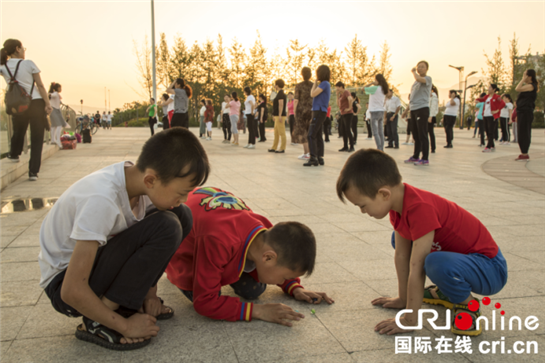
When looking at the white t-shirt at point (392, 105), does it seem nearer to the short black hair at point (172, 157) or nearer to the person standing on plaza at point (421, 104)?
the person standing on plaza at point (421, 104)

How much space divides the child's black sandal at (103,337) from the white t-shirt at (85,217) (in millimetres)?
271

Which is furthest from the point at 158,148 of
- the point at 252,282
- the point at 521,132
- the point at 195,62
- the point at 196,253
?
the point at 195,62

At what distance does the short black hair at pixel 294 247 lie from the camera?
208cm

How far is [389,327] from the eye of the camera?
6.75ft

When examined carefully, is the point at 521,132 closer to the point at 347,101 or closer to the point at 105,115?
the point at 347,101

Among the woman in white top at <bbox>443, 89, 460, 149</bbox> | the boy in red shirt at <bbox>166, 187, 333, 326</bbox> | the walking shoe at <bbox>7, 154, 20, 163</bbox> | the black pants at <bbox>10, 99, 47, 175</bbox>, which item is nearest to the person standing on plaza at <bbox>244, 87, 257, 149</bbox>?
the woman in white top at <bbox>443, 89, 460, 149</bbox>

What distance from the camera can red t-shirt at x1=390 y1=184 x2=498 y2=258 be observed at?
→ 6.54ft

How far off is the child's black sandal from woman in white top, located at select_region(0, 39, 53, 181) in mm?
5183

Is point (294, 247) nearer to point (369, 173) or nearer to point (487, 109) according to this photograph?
point (369, 173)

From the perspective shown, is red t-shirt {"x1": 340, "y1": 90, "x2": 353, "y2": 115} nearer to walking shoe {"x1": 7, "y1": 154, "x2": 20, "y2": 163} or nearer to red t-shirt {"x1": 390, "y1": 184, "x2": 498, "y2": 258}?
walking shoe {"x1": 7, "y1": 154, "x2": 20, "y2": 163}

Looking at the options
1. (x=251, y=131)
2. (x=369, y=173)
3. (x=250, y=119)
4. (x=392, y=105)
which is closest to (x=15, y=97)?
(x=369, y=173)

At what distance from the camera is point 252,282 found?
2.45 metres

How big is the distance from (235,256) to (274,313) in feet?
1.11

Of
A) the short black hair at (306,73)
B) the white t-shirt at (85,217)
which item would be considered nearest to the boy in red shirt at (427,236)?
the white t-shirt at (85,217)
